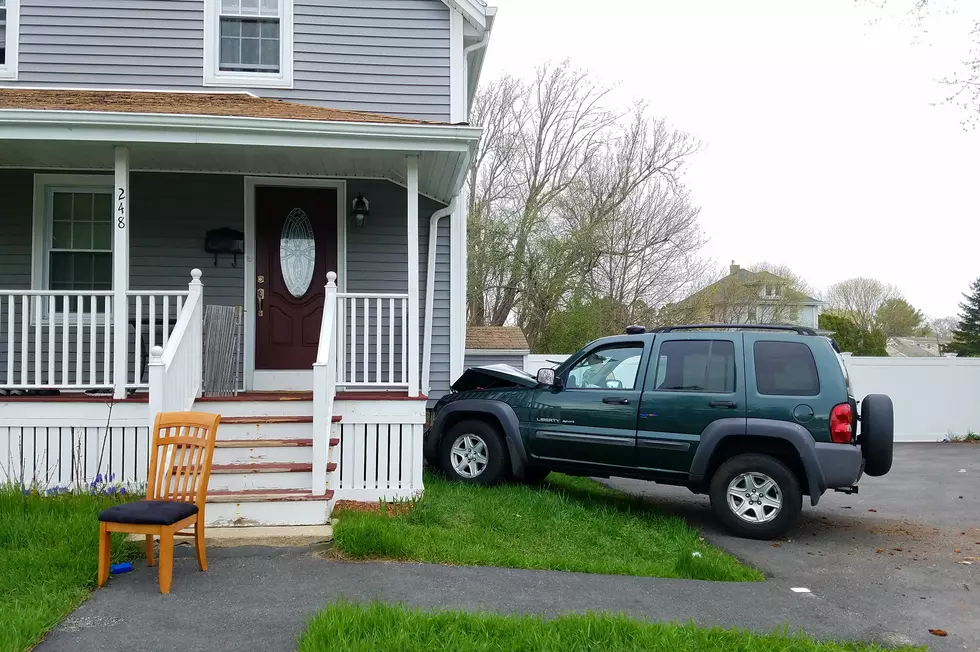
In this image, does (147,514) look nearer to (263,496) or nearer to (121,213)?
(263,496)

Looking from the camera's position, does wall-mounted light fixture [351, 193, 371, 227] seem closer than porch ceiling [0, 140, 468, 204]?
No

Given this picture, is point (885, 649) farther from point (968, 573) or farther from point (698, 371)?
point (698, 371)

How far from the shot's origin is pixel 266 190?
9398 millimetres

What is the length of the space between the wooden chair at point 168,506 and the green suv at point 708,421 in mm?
3319

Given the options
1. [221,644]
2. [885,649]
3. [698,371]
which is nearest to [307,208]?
[698,371]

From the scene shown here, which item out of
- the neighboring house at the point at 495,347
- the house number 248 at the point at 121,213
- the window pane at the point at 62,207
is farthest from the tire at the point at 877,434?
the window pane at the point at 62,207

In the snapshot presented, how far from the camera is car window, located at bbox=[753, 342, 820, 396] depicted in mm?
6762

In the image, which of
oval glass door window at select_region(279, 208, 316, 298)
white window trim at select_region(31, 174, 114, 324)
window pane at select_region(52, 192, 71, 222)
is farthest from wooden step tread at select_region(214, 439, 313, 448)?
window pane at select_region(52, 192, 71, 222)

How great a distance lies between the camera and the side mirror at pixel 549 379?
7762 millimetres

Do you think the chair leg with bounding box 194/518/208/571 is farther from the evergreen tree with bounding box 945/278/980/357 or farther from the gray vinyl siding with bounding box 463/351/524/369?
the evergreen tree with bounding box 945/278/980/357

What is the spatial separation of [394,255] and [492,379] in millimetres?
2203

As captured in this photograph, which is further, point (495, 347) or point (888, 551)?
point (495, 347)

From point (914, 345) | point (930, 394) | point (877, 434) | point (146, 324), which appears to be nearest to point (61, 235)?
point (146, 324)

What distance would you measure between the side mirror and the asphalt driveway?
176cm
